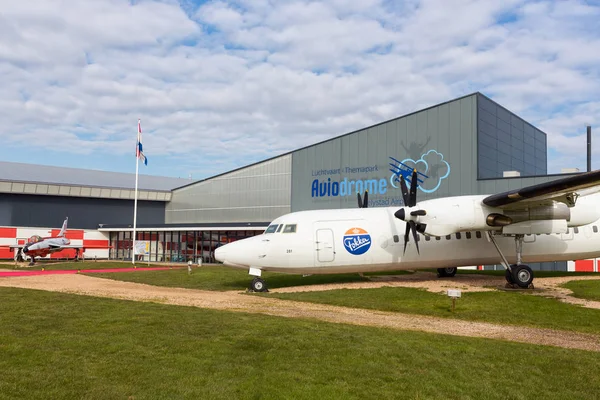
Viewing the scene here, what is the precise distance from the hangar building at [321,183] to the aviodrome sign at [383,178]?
0.28 feet

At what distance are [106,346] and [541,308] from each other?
1493cm

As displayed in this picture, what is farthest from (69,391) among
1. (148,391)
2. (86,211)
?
(86,211)

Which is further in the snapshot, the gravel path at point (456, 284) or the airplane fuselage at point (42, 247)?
the airplane fuselage at point (42, 247)

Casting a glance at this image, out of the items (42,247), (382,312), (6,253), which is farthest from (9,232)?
(382,312)

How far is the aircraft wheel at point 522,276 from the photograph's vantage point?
71.6ft

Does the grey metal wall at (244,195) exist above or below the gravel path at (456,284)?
above

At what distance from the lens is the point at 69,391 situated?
7879 mm

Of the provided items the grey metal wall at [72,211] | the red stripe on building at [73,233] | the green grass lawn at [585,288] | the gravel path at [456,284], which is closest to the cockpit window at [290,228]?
the gravel path at [456,284]

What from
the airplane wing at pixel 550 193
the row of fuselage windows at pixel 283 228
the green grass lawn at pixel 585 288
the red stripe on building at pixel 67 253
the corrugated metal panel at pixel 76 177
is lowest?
the red stripe on building at pixel 67 253

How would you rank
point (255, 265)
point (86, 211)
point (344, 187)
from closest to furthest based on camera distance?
point (255, 265), point (344, 187), point (86, 211)

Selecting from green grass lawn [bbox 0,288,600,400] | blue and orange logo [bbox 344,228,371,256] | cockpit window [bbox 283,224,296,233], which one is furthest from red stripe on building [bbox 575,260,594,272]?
green grass lawn [bbox 0,288,600,400]

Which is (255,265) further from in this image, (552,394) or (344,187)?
(344,187)

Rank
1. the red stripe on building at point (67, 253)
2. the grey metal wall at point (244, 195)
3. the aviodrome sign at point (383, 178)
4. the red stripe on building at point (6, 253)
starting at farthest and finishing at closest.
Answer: the red stripe on building at point (67, 253) < the red stripe on building at point (6, 253) < the grey metal wall at point (244, 195) < the aviodrome sign at point (383, 178)

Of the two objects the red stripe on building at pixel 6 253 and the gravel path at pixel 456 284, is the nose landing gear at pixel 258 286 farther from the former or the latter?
the red stripe on building at pixel 6 253
